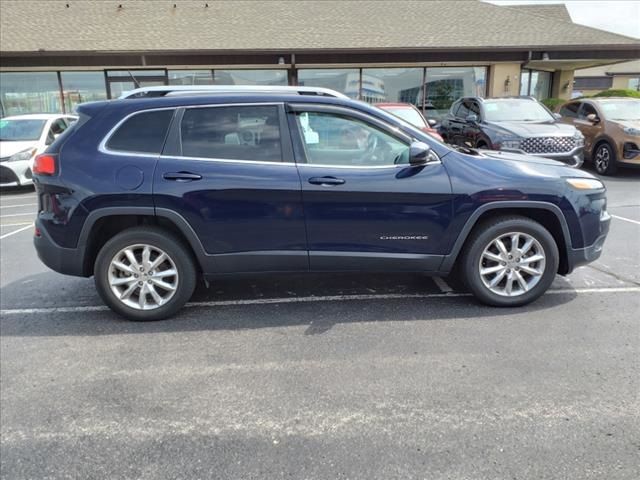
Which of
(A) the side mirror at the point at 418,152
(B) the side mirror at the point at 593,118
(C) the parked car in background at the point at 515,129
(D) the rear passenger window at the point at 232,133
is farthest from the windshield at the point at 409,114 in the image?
(D) the rear passenger window at the point at 232,133

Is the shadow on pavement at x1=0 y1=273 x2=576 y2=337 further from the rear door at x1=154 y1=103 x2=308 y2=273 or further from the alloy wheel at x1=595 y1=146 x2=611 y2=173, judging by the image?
the alloy wheel at x1=595 y1=146 x2=611 y2=173

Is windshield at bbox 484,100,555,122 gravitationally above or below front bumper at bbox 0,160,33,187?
above

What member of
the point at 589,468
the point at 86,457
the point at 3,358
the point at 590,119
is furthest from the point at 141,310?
the point at 590,119

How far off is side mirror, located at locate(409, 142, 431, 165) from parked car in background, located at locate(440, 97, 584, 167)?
5147 mm

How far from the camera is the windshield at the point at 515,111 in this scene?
10383 mm

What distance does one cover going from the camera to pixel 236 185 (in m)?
3.81

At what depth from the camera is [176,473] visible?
235cm

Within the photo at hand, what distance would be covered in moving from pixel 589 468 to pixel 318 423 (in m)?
1.31

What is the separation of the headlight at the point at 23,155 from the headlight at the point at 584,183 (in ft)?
35.2

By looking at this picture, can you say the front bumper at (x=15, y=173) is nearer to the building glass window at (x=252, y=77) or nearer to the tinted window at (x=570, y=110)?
the building glass window at (x=252, y=77)

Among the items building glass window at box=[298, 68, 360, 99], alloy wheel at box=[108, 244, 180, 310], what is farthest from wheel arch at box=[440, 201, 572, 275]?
building glass window at box=[298, 68, 360, 99]

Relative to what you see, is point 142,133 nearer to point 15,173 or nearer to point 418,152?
point 418,152

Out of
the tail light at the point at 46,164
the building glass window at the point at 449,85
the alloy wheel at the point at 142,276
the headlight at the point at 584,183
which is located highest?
the building glass window at the point at 449,85

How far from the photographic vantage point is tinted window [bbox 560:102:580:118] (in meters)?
12.5
